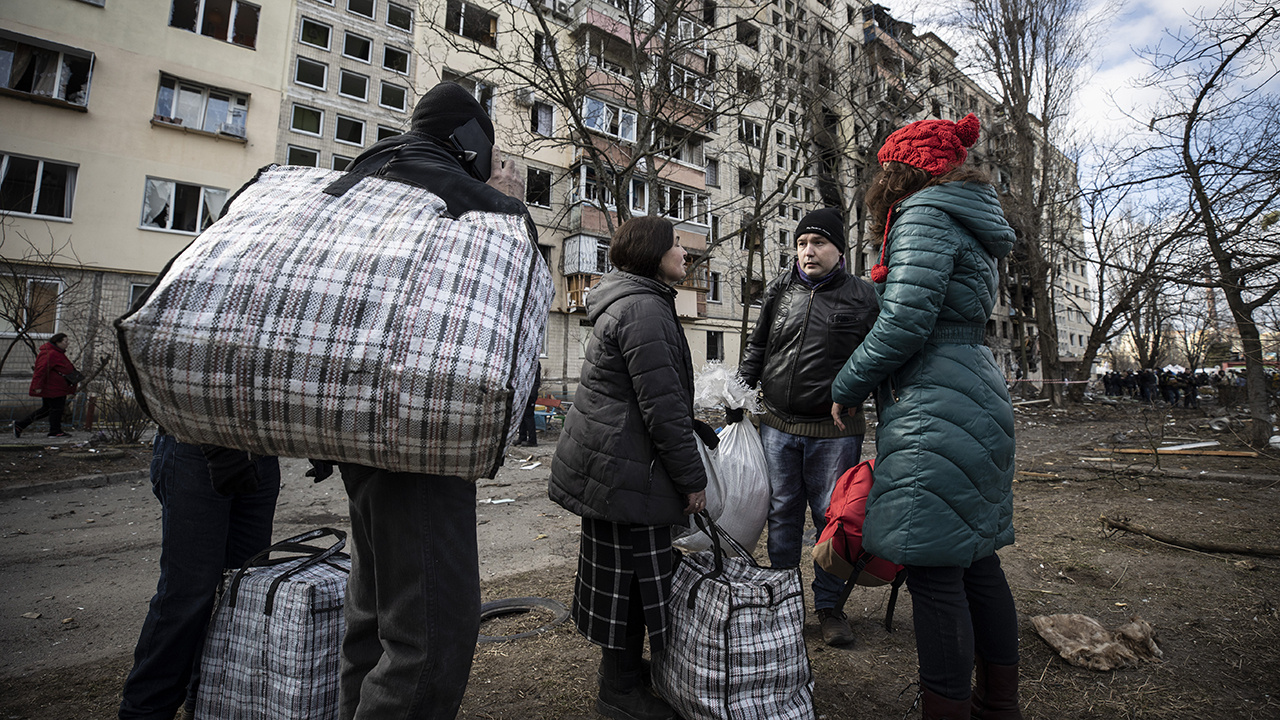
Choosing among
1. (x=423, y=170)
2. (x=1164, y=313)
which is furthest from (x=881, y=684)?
(x=1164, y=313)

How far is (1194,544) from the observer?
12.5 feet

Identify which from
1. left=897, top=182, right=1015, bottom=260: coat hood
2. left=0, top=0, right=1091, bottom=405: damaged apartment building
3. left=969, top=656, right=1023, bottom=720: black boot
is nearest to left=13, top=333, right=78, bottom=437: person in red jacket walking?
left=0, top=0, right=1091, bottom=405: damaged apartment building

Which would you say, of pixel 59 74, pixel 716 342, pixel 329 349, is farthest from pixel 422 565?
pixel 716 342

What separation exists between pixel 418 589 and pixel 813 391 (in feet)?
6.55

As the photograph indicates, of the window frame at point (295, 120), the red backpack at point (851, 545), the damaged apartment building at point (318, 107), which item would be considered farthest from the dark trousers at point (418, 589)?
the window frame at point (295, 120)

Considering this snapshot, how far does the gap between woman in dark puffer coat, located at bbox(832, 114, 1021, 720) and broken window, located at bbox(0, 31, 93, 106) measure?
2145 cm

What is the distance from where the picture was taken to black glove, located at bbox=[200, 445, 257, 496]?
1729mm

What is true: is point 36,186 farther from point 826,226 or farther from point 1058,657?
point 1058,657

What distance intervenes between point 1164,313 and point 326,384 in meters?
9.98

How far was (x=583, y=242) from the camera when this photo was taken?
72.0 feet

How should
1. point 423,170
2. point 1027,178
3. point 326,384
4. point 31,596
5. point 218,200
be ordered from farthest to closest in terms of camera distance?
1. point 1027,178
2. point 218,200
3. point 31,596
4. point 423,170
5. point 326,384

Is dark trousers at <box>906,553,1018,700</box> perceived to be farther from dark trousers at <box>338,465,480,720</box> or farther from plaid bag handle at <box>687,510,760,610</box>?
dark trousers at <box>338,465,480,720</box>

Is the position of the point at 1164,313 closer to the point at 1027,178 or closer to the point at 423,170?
the point at 423,170

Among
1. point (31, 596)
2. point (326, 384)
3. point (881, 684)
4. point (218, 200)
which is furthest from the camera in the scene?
point (218, 200)
